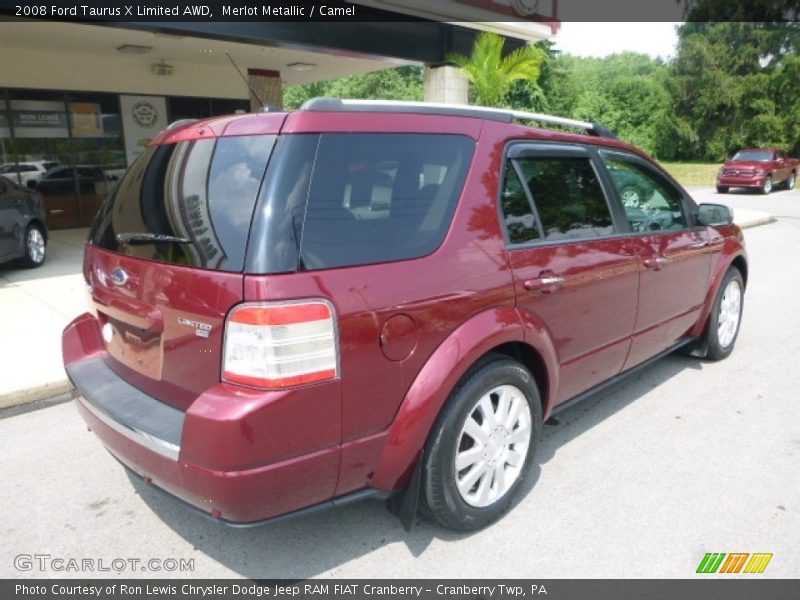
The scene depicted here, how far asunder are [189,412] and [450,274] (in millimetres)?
1115

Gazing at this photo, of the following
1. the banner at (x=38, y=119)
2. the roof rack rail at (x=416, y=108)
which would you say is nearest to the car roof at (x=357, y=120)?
the roof rack rail at (x=416, y=108)

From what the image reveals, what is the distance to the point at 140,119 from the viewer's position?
13445 millimetres

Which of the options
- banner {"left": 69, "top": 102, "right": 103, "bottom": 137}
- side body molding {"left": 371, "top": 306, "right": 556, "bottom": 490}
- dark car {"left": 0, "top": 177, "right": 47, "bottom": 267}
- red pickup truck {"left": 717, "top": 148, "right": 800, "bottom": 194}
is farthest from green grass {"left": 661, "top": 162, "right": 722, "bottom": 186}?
side body molding {"left": 371, "top": 306, "right": 556, "bottom": 490}

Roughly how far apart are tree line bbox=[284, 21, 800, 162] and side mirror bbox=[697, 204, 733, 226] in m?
28.3

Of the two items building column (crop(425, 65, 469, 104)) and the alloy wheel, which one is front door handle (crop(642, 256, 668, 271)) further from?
building column (crop(425, 65, 469, 104))

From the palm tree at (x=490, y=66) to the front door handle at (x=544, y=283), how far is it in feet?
33.8

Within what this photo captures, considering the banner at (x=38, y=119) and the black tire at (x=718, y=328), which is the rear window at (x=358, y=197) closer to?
the black tire at (x=718, y=328)

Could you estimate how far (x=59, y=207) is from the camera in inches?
500

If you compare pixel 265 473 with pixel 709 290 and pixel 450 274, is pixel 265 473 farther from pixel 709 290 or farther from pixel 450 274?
pixel 709 290

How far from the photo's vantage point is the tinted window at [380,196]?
83.6 inches

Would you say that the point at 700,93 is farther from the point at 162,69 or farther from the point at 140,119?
the point at 140,119

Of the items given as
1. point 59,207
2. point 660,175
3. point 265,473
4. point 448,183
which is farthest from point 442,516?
point 59,207

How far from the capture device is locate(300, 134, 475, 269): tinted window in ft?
6.97

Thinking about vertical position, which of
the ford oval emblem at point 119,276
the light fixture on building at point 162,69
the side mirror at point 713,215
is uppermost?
the light fixture on building at point 162,69
